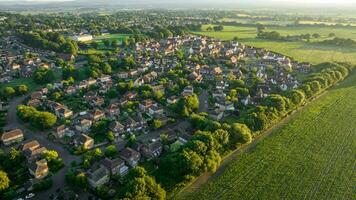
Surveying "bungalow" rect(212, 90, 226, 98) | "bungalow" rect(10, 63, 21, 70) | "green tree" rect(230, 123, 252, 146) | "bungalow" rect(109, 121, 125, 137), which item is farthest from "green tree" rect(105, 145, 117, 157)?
"bungalow" rect(10, 63, 21, 70)

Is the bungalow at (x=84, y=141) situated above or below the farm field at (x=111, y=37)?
below

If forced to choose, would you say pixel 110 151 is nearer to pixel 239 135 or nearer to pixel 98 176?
pixel 98 176

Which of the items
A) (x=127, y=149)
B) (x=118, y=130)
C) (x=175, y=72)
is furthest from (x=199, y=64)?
(x=127, y=149)

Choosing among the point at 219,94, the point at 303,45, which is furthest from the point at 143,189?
the point at 303,45

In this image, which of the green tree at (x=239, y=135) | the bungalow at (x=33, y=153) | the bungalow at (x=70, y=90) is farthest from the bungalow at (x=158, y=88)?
the bungalow at (x=33, y=153)

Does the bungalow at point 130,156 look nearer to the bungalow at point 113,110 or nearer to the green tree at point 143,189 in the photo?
the green tree at point 143,189
